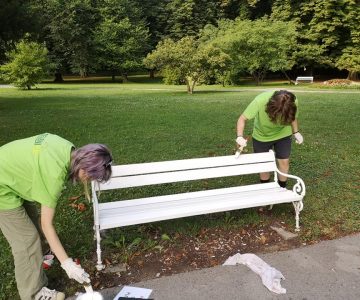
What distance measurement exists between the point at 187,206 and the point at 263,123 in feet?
4.54

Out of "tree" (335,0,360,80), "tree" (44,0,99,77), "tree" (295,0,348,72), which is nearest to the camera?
"tree" (335,0,360,80)

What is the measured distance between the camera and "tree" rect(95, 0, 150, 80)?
1651 inches

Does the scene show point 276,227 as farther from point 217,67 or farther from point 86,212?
point 217,67

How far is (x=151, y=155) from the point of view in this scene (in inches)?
289

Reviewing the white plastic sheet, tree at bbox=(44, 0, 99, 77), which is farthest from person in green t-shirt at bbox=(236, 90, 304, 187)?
tree at bbox=(44, 0, 99, 77)

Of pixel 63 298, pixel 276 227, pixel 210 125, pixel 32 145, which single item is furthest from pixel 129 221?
pixel 210 125

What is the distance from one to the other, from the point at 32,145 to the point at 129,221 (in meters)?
1.24

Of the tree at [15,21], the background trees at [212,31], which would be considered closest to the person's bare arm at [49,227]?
the tree at [15,21]

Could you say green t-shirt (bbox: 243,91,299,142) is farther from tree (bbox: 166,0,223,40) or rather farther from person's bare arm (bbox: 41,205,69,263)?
tree (bbox: 166,0,223,40)

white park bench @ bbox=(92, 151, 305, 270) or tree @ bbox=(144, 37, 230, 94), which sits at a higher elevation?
tree @ bbox=(144, 37, 230, 94)

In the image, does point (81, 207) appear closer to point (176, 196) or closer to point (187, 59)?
point (176, 196)

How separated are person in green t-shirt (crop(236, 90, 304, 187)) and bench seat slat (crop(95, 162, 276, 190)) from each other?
0.22m

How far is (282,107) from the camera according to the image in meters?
4.16

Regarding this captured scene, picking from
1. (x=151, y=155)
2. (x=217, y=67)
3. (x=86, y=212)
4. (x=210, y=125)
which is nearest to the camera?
(x=86, y=212)
